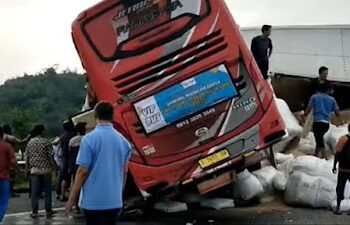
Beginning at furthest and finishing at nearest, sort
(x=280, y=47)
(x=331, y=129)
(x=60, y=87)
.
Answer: (x=60, y=87) < (x=280, y=47) < (x=331, y=129)

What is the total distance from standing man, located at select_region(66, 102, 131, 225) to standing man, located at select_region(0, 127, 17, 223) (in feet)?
14.2

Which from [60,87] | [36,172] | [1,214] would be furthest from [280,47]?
[60,87]

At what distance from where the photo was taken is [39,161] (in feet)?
44.7

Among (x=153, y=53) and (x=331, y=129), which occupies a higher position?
(x=153, y=53)

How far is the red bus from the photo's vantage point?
38.4 ft

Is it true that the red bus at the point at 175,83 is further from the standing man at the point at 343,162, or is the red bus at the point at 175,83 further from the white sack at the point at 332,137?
the white sack at the point at 332,137

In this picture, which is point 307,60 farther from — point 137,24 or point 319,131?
point 137,24

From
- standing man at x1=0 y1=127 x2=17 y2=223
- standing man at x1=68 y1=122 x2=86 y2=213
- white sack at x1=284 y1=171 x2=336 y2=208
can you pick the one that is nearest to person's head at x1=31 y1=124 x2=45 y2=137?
standing man at x1=68 y1=122 x2=86 y2=213

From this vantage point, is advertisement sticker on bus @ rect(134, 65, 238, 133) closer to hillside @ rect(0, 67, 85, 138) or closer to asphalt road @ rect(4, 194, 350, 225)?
asphalt road @ rect(4, 194, 350, 225)

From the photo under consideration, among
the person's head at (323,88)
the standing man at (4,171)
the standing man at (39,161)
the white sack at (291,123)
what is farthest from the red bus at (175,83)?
the person's head at (323,88)

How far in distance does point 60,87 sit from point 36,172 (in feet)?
115

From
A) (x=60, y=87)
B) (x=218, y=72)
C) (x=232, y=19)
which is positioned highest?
(x=232, y=19)

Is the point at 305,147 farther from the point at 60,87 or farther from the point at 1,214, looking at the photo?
the point at 60,87

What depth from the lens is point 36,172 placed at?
44.9 feet
